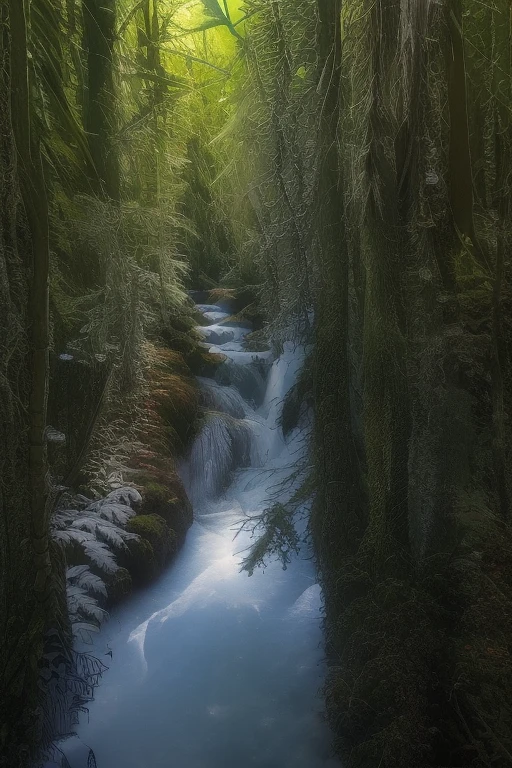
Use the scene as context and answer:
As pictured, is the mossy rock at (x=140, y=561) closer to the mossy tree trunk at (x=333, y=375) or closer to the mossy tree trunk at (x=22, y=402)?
the mossy tree trunk at (x=333, y=375)

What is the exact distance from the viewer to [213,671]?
470 cm

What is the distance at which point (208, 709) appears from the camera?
429 cm

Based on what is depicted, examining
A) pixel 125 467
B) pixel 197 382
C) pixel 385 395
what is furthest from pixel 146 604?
pixel 197 382

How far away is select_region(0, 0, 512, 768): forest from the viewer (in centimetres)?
311

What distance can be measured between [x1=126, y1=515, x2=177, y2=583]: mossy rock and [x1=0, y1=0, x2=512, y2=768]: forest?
0.03 metres

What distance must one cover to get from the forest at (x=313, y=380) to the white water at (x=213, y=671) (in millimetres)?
28

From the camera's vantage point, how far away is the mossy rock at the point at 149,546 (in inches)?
219

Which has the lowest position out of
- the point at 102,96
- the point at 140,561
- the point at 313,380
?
the point at 140,561

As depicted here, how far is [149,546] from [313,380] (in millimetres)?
2619

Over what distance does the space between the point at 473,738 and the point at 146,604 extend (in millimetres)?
3587

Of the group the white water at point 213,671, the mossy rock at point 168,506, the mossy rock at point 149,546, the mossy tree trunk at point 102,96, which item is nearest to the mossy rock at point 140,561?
the mossy rock at point 149,546

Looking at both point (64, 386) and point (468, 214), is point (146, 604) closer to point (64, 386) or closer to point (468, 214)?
point (64, 386)

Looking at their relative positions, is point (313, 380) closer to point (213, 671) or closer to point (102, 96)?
point (213, 671)

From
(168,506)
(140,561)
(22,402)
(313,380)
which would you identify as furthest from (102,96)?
(140,561)
